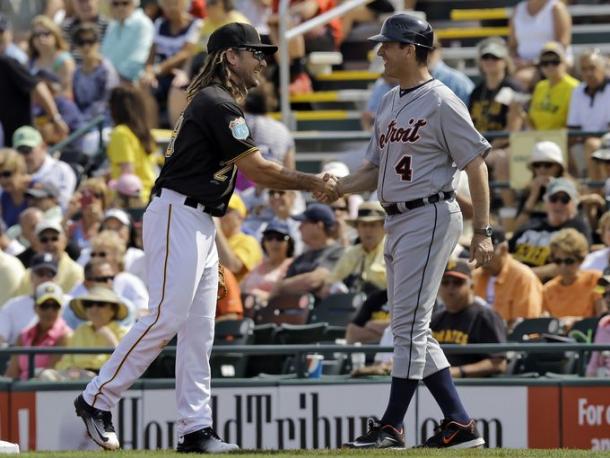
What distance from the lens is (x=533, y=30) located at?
16188mm

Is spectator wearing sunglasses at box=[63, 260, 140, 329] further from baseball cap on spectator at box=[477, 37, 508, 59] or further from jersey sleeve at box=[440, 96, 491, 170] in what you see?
jersey sleeve at box=[440, 96, 491, 170]

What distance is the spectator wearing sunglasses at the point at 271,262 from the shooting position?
13.5 meters

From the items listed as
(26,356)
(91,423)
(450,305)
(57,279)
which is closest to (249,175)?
(91,423)

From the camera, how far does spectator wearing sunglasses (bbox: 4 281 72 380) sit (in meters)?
12.5

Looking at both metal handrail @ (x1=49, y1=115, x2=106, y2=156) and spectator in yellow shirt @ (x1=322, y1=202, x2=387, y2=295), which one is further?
metal handrail @ (x1=49, y1=115, x2=106, y2=156)

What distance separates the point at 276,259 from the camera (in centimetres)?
1359

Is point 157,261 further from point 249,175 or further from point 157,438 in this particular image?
point 157,438

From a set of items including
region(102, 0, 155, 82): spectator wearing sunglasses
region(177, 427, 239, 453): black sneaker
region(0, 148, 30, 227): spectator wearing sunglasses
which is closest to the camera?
region(177, 427, 239, 453): black sneaker

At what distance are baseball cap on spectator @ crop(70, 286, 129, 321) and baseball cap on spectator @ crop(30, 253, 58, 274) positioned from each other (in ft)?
3.08

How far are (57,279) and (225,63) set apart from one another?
19.2 ft

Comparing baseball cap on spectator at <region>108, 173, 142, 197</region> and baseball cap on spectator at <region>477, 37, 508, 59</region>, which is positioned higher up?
baseball cap on spectator at <region>477, 37, 508, 59</region>

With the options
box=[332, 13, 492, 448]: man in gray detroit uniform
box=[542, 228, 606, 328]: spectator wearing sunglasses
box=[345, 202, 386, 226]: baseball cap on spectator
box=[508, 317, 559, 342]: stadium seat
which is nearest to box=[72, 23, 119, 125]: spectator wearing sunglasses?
box=[345, 202, 386, 226]: baseball cap on spectator

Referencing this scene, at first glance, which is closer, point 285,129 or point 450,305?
point 450,305

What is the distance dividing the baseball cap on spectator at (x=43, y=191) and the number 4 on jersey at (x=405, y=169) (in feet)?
25.9
